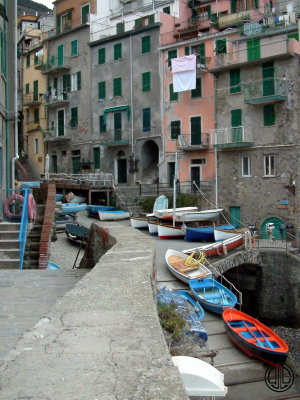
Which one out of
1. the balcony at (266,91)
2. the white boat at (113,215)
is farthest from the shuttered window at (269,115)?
the white boat at (113,215)

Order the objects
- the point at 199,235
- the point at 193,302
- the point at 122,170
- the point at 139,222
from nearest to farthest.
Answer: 1. the point at 193,302
2. the point at 199,235
3. the point at 139,222
4. the point at 122,170

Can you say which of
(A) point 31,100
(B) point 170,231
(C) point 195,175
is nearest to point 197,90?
(C) point 195,175

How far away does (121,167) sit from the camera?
40344 millimetres

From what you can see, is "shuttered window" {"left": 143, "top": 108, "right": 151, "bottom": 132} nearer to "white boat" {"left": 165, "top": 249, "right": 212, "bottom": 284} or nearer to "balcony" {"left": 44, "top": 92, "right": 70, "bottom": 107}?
"balcony" {"left": 44, "top": 92, "right": 70, "bottom": 107}

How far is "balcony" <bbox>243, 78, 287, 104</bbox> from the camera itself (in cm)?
2830

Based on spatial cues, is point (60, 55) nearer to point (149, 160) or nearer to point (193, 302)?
point (149, 160)

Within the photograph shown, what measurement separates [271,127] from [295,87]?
8.87 feet

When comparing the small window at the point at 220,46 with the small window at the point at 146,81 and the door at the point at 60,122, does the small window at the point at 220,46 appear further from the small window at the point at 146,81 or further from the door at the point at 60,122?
the door at the point at 60,122

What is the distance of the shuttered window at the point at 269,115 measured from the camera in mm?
29125

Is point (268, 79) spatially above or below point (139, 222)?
above

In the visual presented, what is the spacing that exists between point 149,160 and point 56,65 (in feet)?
46.4

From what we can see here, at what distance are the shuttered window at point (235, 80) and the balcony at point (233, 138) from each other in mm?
2592

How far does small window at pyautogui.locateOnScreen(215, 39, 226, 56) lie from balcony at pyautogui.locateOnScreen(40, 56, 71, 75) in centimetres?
1629

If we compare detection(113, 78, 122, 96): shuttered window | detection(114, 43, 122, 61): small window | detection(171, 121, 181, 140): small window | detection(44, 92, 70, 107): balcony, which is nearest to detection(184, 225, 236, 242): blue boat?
detection(171, 121, 181, 140): small window
